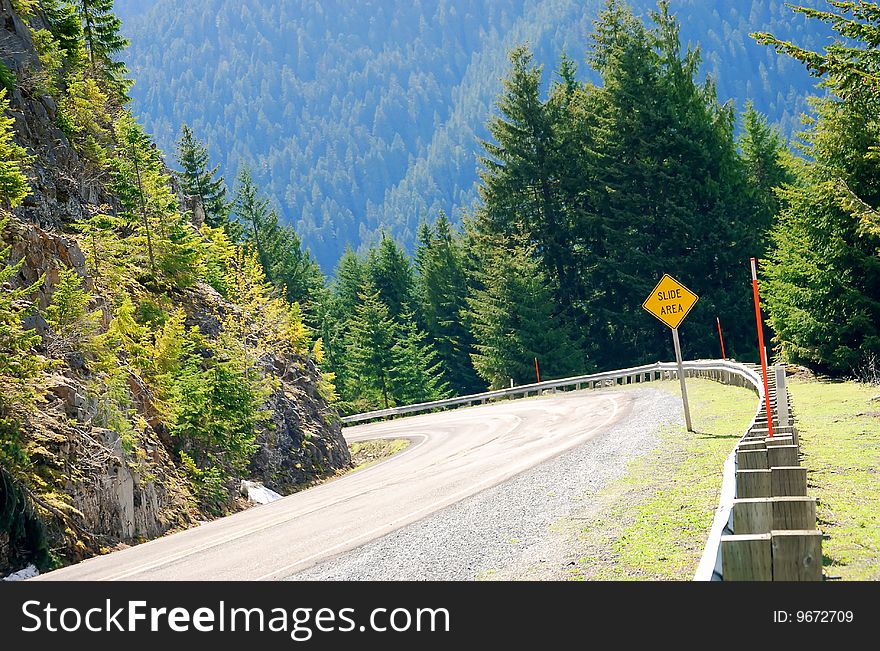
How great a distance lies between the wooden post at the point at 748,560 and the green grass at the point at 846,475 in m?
1.81

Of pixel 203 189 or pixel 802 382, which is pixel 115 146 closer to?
pixel 802 382

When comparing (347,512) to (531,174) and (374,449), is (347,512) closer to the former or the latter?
(374,449)

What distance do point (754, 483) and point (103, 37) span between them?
3397 centimetres

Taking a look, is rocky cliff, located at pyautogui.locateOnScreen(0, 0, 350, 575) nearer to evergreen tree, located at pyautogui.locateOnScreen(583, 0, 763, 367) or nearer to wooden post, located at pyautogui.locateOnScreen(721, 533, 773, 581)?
wooden post, located at pyautogui.locateOnScreen(721, 533, 773, 581)

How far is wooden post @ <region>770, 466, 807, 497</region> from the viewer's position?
6.93 metres

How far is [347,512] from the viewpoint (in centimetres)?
1248

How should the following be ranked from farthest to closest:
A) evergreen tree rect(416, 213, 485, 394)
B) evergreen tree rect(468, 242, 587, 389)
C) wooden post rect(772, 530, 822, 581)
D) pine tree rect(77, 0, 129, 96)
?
1. evergreen tree rect(416, 213, 485, 394)
2. evergreen tree rect(468, 242, 587, 389)
3. pine tree rect(77, 0, 129, 96)
4. wooden post rect(772, 530, 822, 581)

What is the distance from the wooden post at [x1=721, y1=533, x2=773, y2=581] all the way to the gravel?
2443 millimetres

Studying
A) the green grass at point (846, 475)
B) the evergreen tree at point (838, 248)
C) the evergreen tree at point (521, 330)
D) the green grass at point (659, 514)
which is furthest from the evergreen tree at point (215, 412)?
the evergreen tree at point (521, 330)

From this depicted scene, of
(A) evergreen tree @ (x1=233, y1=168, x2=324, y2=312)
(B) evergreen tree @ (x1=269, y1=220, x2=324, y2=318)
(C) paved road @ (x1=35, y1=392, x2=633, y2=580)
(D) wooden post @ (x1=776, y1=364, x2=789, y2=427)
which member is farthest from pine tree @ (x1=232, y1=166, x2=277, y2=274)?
(D) wooden post @ (x1=776, y1=364, x2=789, y2=427)

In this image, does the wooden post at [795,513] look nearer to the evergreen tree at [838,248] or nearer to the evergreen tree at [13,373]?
the evergreen tree at [13,373]

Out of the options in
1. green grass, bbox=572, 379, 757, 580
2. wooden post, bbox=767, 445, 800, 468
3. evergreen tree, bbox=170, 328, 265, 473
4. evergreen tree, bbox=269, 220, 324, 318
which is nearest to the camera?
green grass, bbox=572, 379, 757, 580

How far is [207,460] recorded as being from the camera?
18.3 meters
